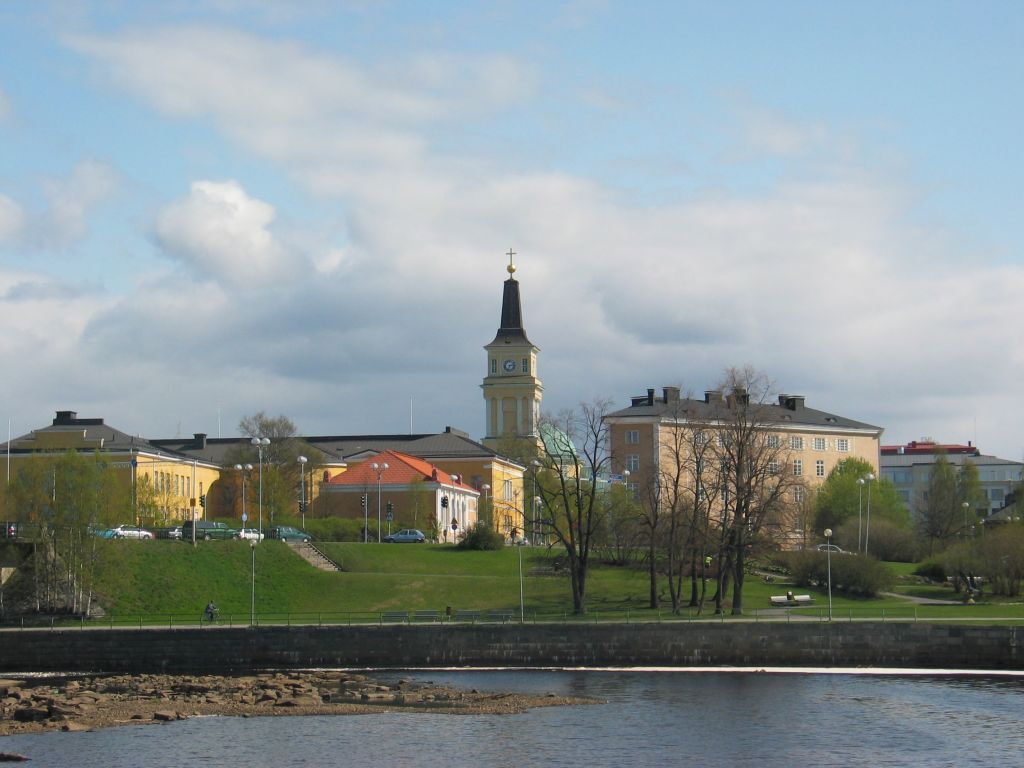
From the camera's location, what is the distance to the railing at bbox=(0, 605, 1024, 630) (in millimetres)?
72562

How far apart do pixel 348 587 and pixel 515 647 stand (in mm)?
22631

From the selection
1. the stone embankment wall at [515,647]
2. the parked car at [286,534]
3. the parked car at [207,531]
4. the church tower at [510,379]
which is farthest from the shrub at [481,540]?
the church tower at [510,379]

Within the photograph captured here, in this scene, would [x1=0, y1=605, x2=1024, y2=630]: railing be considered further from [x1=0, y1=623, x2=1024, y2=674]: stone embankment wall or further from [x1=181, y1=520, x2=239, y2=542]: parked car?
[x1=181, y1=520, x2=239, y2=542]: parked car

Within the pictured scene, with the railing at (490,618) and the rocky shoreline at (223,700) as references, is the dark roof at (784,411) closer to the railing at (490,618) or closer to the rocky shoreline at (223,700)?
the railing at (490,618)

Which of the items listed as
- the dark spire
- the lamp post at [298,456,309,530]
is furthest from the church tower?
the lamp post at [298,456,309,530]

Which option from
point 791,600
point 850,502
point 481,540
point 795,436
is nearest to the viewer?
point 791,600

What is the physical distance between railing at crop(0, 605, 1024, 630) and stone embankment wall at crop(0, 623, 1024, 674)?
117 centimetres

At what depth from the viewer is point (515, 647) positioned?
70.4 metres

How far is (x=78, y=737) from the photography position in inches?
2040

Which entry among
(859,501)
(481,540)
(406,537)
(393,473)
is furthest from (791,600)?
(393,473)

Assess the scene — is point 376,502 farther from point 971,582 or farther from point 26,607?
point 971,582

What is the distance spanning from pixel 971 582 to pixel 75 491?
173 ft

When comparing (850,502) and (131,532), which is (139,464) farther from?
(850,502)

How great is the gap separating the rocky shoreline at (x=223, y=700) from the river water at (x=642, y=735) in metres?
1.51
